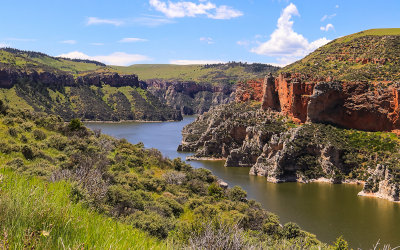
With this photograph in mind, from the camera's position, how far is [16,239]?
2.53m

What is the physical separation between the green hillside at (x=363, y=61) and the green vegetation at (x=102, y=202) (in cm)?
4313

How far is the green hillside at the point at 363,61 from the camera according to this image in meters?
59.4

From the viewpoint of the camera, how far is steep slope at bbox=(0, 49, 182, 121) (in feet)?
421

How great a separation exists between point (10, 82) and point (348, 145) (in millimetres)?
128782

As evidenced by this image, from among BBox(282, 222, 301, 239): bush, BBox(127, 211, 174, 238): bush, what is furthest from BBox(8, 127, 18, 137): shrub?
BBox(282, 222, 301, 239): bush

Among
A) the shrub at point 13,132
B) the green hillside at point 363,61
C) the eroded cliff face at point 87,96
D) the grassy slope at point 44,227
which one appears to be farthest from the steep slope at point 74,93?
the grassy slope at point 44,227

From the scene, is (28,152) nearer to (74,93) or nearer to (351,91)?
(351,91)

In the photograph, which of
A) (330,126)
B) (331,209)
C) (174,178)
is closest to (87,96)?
(330,126)

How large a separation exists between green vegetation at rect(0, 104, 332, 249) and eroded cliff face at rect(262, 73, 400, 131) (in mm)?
33074

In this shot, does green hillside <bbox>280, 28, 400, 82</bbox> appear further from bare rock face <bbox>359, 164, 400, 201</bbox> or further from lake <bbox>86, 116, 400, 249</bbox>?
lake <bbox>86, 116, 400, 249</bbox>

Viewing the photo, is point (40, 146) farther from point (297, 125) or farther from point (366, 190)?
point (297, 125)

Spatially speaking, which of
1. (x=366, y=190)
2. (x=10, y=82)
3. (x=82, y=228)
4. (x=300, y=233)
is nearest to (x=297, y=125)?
(x=366, y=190)

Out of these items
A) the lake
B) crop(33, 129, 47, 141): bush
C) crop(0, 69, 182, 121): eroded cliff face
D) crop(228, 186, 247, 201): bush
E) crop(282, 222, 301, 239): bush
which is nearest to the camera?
crop(282, 222, 301, 239): bush

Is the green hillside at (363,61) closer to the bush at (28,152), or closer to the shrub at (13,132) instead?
the shrub at (13,132)
